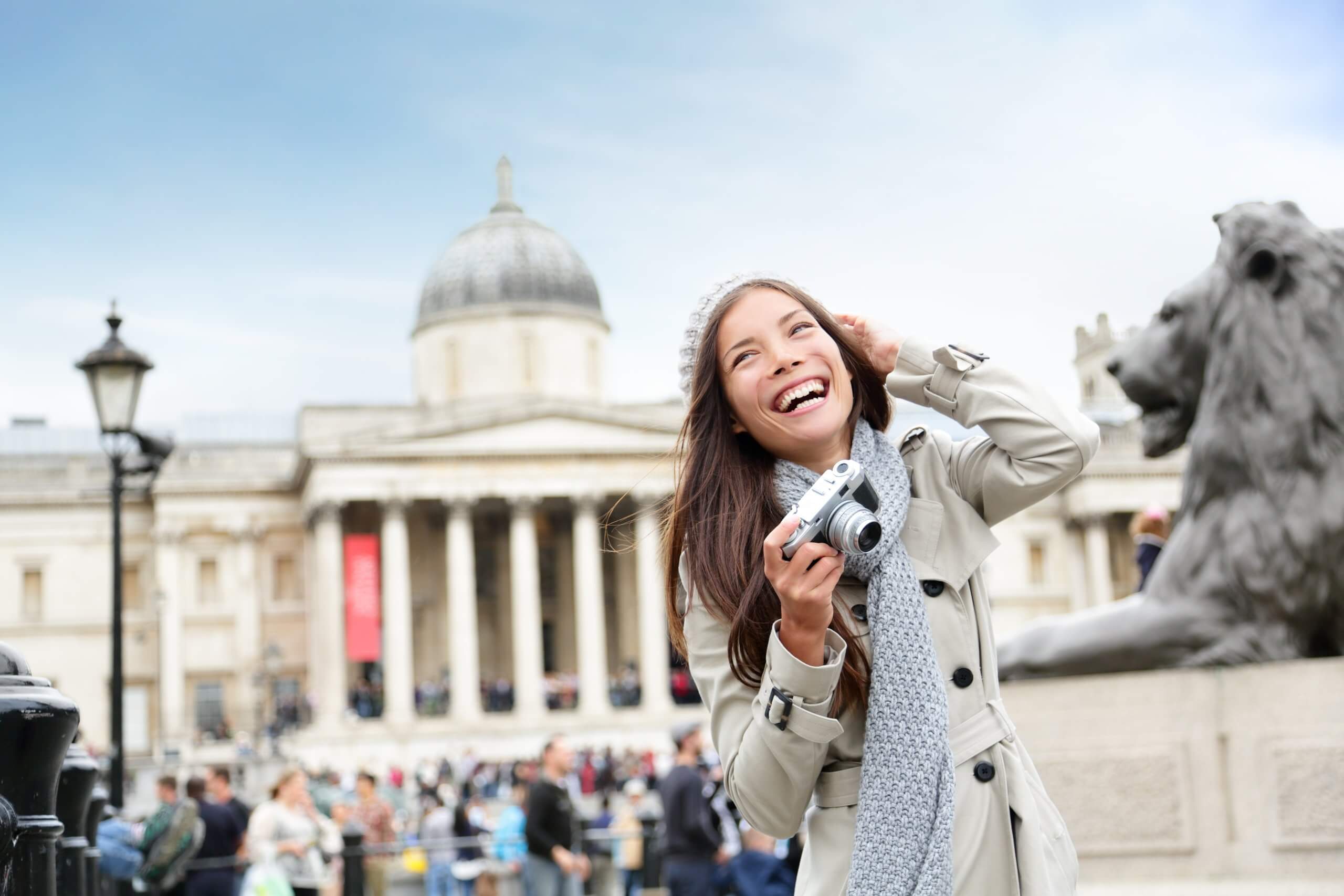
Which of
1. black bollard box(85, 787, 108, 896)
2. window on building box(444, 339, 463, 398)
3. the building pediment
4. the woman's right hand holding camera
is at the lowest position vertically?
black bollard box(85, 787, 108, 896)

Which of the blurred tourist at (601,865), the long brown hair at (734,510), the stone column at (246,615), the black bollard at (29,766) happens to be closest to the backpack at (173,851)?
the blurred tourist at (601,865)

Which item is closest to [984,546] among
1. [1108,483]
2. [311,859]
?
[311,859]

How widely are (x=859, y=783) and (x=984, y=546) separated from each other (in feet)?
1.43

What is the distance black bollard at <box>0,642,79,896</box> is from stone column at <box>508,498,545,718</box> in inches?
1798

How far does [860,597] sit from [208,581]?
2140 inches

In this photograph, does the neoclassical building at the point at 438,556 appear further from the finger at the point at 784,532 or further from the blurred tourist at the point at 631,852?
the finger at the point at 784,532

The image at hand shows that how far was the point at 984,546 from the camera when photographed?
2.56m

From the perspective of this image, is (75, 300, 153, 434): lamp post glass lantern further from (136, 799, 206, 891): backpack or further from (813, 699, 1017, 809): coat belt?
(813, 699, 1017, 809): coat belt

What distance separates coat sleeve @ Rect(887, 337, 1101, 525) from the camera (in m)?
2.60

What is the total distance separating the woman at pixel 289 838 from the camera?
10180 mm

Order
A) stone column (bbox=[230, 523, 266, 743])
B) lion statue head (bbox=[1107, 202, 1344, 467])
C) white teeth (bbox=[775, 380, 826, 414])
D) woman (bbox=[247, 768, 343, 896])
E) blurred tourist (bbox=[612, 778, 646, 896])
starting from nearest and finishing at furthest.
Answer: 1. white teeth (bbox=[775, 380, 826, 414])
2. lion statue head (bbox=[1107, 202, 1344, 467])
3. woman (bbox=[247, 768, 343, 896])
4. blurred tourist (bbox=[612, 778, 646, 896])
5. stone column (bbox=[230, 523, 266, 743])

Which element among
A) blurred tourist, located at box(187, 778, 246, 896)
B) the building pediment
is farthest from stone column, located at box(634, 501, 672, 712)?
blurred tourist, located at box(187, 778, 246, 896)

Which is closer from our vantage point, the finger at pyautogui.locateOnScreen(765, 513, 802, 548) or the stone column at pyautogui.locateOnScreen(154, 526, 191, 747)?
the finger at pyautogui.locateOnScreen(765, 513, 802, 548)

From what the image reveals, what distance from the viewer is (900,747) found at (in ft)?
7.57
